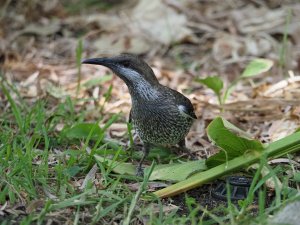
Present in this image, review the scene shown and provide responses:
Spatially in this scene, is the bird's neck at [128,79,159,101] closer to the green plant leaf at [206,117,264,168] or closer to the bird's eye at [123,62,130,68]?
the bird's eye at [123,62,130,68]

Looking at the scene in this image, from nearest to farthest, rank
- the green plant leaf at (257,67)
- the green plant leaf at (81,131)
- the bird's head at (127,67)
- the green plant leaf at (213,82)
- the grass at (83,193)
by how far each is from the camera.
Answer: the grass at (83,193)
the bird's head at (127,67)
the green plant leaf at (81,131)
the green plant leaf at (213,82)
the green plant leaf at (257,67)

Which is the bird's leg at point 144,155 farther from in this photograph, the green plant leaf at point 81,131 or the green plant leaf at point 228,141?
the green plant leaf at point 228,141

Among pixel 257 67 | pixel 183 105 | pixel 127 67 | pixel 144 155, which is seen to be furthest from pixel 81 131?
pixel 257 67

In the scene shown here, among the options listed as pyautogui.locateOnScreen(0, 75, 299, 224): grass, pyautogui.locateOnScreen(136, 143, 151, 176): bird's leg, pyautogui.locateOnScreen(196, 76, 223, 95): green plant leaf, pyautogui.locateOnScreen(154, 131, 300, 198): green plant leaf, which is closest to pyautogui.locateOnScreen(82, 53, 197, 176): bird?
pyautogui.locateOnScreen(136, 143, 151, 176): bird's leg

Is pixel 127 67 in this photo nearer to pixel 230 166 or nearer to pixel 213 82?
pixel 213 82

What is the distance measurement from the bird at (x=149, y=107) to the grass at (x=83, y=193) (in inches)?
11.6

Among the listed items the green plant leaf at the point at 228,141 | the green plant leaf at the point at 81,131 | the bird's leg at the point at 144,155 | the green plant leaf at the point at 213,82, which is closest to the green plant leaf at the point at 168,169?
the bird's leg at the point at 144,155

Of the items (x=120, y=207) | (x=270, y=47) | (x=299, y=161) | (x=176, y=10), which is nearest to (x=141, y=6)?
(x=176, y=10)

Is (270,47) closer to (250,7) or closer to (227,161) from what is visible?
(250,7)

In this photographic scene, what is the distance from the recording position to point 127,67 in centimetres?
485

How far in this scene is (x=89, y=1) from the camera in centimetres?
962

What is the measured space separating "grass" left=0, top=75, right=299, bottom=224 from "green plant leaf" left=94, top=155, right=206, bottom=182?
2.8 inches

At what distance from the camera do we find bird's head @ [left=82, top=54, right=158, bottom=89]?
482cm

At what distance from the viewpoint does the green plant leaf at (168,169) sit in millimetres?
4359
